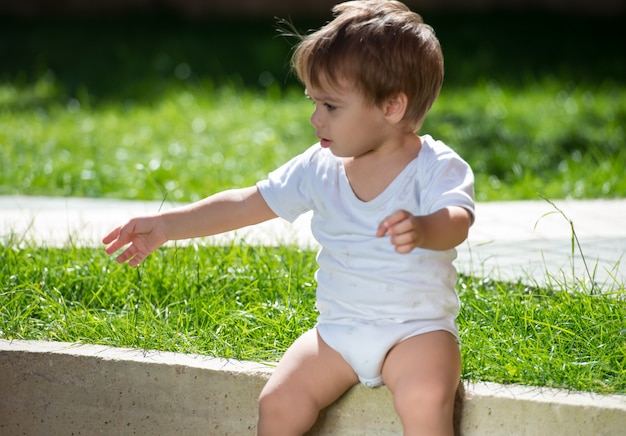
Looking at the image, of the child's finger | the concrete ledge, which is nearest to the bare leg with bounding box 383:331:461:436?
the concrete ledge

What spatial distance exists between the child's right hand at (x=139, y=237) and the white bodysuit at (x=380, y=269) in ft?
1.49

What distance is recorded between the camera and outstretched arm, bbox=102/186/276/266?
119 inches

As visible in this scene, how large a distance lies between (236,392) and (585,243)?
1.98 metres

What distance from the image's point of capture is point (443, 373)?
264 cm

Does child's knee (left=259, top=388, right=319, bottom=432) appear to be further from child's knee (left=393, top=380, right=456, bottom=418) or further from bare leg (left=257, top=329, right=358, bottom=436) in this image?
child's knee (left=393, top=380, right=456, bottom=418)

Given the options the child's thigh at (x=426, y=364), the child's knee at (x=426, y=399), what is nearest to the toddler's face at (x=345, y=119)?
the child's thigh at (x=426, y=364)

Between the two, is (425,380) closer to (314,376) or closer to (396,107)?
(314,376)

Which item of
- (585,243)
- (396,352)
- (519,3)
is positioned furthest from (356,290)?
(519,3)

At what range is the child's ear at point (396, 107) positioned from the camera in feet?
9.02

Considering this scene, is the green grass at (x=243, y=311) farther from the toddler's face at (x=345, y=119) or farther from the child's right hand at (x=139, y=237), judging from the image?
the toddler's face at (x=345, y=119)

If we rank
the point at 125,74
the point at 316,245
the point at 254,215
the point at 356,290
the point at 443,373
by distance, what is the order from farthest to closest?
the point at 125,74
the point at 316,245
the point at 254,215
the point at 356,290
the point at 443,373

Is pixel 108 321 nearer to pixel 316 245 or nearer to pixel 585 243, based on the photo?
pixel 316 245

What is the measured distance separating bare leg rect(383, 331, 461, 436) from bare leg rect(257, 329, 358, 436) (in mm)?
145

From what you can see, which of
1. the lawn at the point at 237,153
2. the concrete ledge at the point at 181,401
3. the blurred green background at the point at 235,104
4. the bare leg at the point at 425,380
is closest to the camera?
the bare leg at the point at 425,380
